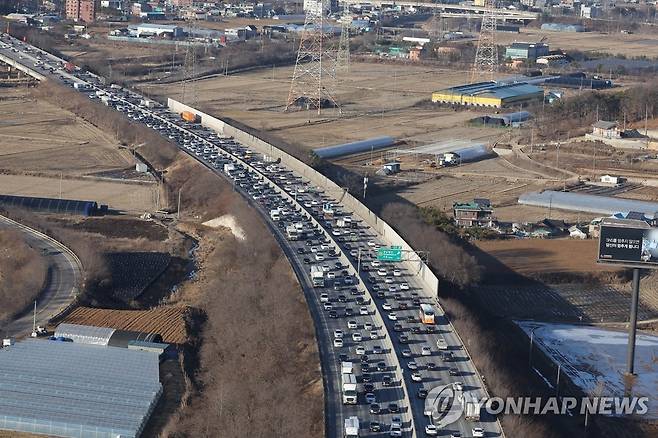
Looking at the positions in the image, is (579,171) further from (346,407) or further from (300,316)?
(346,407)

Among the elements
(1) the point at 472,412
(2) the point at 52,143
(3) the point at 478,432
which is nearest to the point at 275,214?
(1) the point at 472,412

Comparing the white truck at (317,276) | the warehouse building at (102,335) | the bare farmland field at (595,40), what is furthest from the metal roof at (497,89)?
the warehouse building at (102,335)

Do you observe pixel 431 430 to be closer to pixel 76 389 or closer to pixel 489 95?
pixel 76 389

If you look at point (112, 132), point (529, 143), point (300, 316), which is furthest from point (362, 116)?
point (300, 316)

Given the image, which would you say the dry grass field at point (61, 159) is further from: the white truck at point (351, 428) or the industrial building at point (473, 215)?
the white truck at point (351, 428)

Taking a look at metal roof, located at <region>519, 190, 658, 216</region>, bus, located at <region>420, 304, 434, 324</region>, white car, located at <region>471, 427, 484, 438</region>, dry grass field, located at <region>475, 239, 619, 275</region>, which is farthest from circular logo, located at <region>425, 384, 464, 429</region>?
metal roof, located at <region>519, 190, 658, 216</region>

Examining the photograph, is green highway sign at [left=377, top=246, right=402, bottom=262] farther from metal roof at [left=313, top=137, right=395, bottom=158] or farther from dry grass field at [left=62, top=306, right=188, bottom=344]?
metal roof at [left=313, top=137, right=395, bottom=158]
